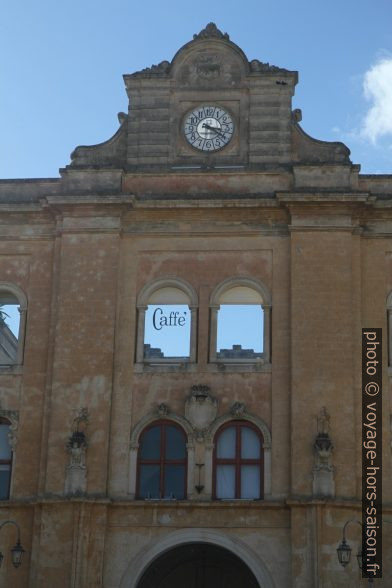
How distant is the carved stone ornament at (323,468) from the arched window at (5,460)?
7.47 metres

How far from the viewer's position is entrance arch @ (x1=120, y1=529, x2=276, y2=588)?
27.2 meters

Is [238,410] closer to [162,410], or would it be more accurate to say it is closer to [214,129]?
[162,410]

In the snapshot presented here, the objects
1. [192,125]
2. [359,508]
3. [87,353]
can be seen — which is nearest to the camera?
[359,508]

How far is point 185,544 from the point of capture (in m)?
27.7

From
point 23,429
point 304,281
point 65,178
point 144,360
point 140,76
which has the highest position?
point 140,76

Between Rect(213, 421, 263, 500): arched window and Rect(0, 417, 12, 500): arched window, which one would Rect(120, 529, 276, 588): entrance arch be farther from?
Rect(0, 417, 12, 500): arched window

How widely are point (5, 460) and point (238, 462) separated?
576 centimetres

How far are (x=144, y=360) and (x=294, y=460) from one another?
453cm

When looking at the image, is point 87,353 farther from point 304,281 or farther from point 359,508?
point 359,508

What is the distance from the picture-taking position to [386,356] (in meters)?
29.0

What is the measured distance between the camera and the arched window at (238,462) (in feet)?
92.2

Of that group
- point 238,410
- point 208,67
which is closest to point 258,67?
point 208,67

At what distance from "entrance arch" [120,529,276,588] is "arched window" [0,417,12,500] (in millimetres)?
3691

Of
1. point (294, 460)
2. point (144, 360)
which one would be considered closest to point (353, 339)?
point (294, 460)
